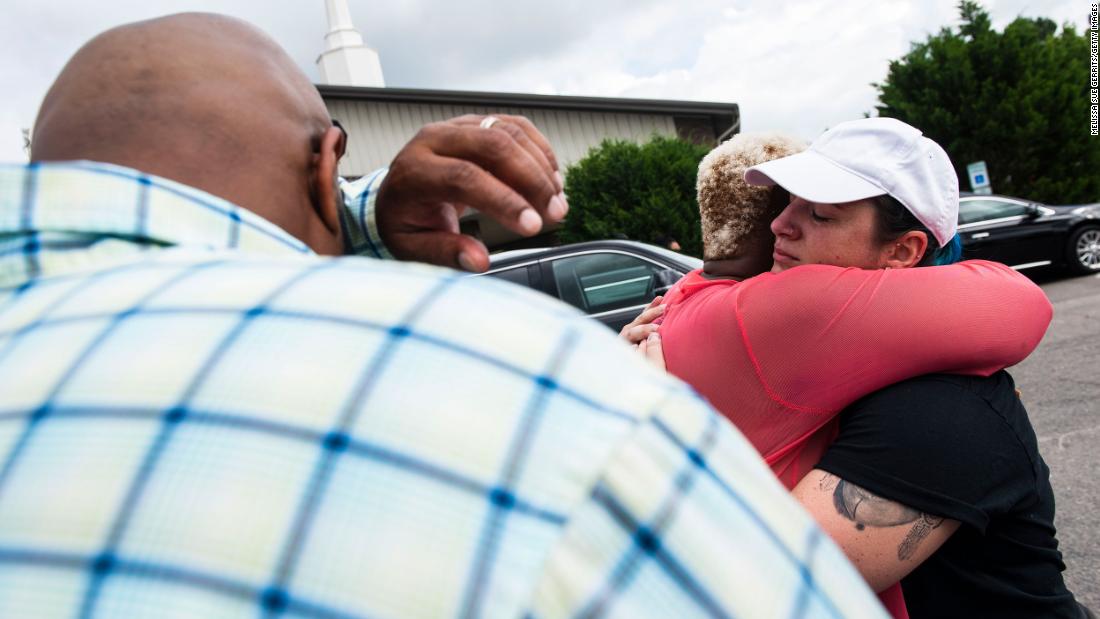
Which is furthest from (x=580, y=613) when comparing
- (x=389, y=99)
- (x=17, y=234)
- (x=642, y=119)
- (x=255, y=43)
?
(x=642, y=119)

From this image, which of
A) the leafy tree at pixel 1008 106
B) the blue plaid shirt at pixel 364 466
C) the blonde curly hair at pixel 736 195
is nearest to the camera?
the blue plaid shirt at pixel 364 466

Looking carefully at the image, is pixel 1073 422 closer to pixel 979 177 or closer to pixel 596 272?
pixel 596 272

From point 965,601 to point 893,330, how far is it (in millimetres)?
538

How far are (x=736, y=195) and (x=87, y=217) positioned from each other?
4.75ft

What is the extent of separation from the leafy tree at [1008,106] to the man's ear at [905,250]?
14757 mm


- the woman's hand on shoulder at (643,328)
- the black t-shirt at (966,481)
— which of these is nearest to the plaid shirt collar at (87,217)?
the black t-shirt at (966,481)

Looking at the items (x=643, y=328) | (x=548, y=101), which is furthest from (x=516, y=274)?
(x=548, y=101)

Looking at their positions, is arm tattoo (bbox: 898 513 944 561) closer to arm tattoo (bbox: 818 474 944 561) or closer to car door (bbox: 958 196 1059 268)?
arm tattoo (bbox: 818 474 944 561)

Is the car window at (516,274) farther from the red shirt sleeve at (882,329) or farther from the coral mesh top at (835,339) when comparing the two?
the red shirt sleeve at (882,329)

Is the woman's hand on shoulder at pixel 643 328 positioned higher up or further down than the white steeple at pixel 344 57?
further down

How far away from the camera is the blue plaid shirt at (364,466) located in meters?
0.47

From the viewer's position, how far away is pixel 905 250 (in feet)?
5.21

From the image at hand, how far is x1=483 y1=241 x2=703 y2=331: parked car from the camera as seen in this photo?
6020 mm

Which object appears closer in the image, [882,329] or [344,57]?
[882,329]
